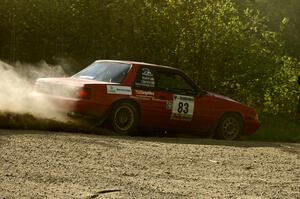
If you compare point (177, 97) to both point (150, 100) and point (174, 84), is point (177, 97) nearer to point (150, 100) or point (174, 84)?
point (174, 84)

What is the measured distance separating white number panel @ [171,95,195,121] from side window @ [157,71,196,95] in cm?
13

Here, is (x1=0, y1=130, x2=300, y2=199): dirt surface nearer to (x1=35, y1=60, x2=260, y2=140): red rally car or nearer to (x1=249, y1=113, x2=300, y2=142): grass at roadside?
(x1=35, y1=60, x2=260, y2=140): red rally car

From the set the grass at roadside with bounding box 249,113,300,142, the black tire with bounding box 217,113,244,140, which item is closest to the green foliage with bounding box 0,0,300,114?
the grass at roadside with bounding box 249,113,300,142

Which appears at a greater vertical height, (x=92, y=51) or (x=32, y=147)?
(x=92, y=51)

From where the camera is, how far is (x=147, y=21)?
2114 cm

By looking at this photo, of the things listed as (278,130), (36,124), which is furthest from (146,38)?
(36,124)

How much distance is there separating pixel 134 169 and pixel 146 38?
43.5ft

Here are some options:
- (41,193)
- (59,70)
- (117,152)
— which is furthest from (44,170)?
(59,70)

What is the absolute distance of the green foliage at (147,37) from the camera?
20812mm

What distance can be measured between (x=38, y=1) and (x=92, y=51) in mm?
2453

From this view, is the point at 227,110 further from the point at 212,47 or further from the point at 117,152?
the point at 212,47

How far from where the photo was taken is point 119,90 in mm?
12172

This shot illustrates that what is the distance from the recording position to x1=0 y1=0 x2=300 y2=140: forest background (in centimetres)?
2081

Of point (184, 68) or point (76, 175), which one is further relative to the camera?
point (184, 68)
